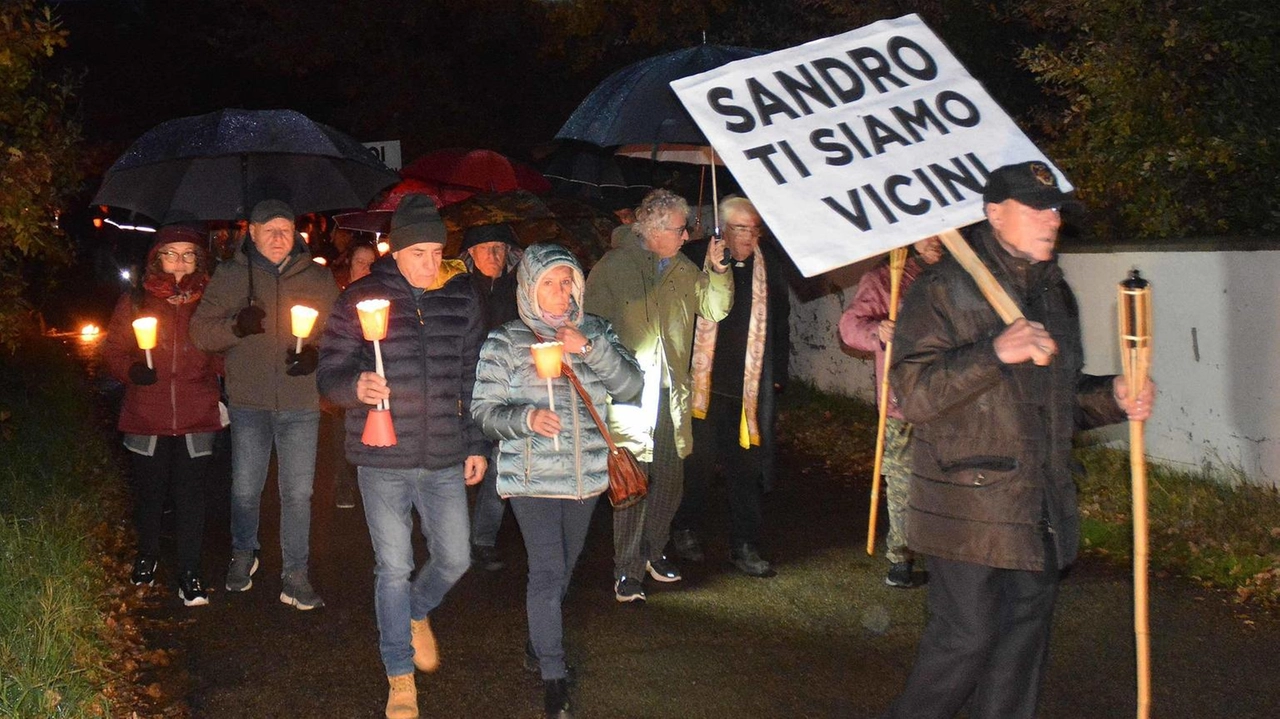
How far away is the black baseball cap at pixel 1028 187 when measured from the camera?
4062mm

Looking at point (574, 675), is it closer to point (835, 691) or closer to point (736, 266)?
point (835, 691)

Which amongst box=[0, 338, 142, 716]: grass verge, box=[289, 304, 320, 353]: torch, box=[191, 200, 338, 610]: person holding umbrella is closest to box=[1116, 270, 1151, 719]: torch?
box=[0, 338, 142, 716]: grass verge

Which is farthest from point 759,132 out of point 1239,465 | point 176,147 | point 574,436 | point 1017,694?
point 1239,465

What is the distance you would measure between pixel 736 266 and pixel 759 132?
9.97 ft

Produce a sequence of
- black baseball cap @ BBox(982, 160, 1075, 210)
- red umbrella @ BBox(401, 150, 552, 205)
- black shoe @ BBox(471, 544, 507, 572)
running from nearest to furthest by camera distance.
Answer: black baseball cap @ BBox(982, 160, 1075, 210), black shoe @ BBox(471, 544, 507, 572), red umbrella @ BBox(401, 150, 552, 205)

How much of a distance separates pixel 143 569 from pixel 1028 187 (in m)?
5.38

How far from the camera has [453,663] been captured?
20.0 feet

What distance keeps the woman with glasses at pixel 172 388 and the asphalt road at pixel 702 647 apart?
20.3 inches

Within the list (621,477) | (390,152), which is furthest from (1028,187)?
(390,152)

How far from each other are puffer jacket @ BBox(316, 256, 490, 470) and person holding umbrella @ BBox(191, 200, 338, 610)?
147 centimetres

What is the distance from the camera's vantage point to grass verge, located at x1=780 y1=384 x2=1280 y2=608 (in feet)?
22.8

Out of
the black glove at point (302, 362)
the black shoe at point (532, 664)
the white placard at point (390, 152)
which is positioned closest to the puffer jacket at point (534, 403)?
the black shoe at point (532, 664)

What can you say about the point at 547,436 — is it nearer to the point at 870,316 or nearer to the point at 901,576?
the point at 870,316

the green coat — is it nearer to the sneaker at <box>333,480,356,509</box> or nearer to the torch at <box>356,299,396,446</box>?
the torch at <box>356,299,396,446</box>
